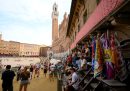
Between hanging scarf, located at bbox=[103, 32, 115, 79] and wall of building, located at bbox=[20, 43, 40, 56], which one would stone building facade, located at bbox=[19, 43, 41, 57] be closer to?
wall of building, located at bbox=[20, 43, 40, 56]

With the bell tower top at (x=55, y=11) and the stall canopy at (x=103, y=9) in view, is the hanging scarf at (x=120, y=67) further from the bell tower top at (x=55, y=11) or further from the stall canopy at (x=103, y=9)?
the bell tower top at (x=55, y=11)

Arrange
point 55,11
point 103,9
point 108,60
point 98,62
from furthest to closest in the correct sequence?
point 55,11 < point 103,9 < point 98,62 < point 108,60

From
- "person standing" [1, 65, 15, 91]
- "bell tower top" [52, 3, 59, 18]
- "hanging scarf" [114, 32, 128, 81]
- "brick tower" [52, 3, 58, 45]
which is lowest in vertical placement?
"person standing" [1, 65, 15, 91]

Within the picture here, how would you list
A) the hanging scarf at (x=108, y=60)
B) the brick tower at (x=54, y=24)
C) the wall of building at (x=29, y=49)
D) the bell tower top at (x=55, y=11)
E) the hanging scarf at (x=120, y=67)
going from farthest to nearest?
the wall of building at (x=29, y=49) → the bell tower top at (x=55, y=11) → the brick tower at (x=54, y=24) → the hanging scarf at (x=108, y=60) → the hanging scarf at (x=120, y=67)

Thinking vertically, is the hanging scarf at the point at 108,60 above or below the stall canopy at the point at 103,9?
below

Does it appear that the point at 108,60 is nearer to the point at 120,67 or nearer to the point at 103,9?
the point at 120,67

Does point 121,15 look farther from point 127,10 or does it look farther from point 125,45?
point 125,45

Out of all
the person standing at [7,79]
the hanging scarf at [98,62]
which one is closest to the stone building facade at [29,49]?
the person standing at [7,79]

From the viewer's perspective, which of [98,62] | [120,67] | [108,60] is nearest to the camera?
[120,67]

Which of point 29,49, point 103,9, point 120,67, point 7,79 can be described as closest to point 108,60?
point 120,67

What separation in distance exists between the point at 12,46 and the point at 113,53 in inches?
4874

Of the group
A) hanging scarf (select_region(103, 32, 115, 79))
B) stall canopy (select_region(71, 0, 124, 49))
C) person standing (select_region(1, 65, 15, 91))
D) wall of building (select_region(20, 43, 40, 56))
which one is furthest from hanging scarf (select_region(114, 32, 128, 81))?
wall of building (select_region(20, 43, 40, 56))

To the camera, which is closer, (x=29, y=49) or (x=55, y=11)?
(x=55, y=11)

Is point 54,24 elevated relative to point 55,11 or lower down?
lower down
